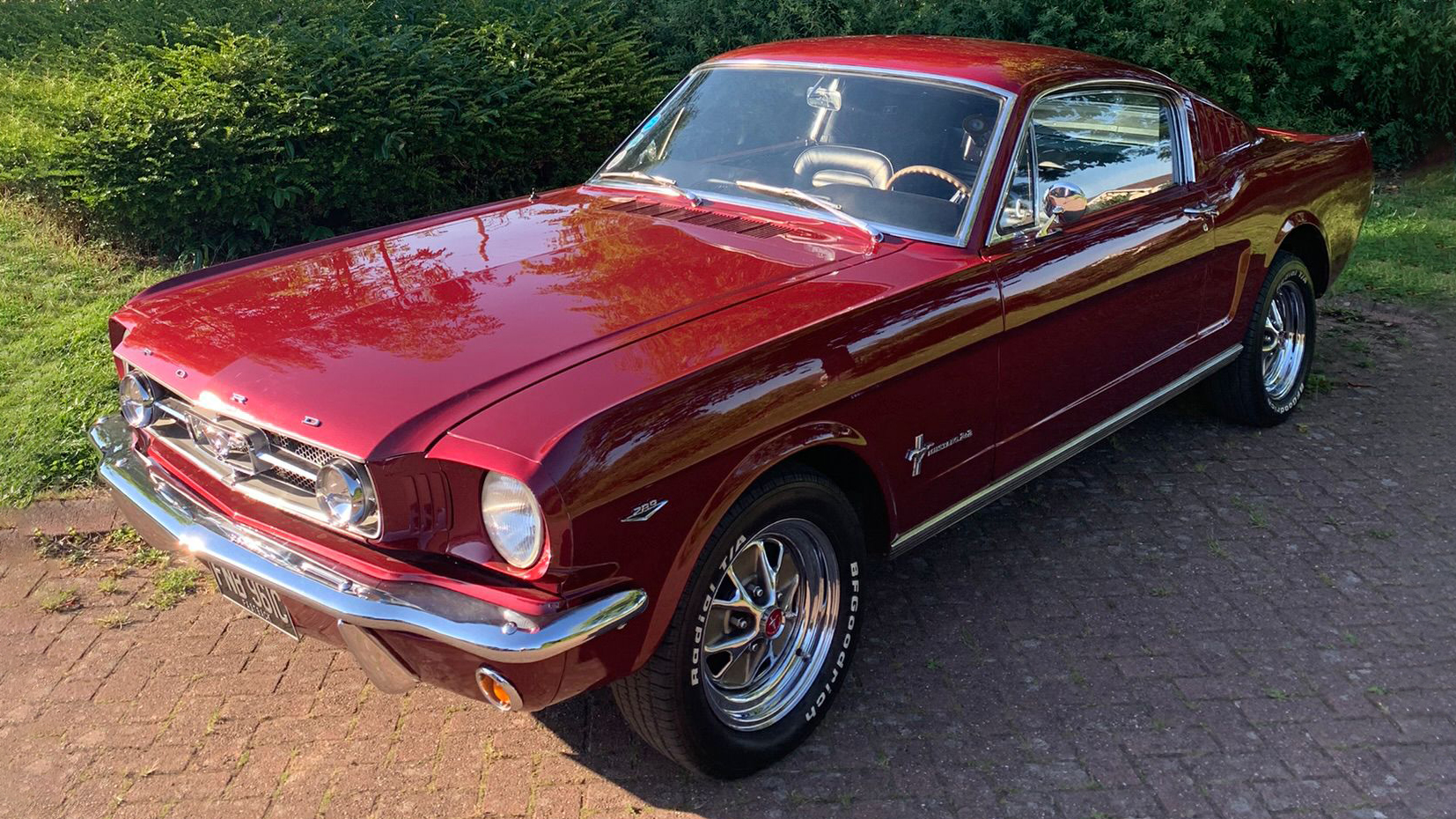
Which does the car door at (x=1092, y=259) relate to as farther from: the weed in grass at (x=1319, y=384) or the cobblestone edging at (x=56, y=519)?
the cobblestone edging at (x=56, y=519)

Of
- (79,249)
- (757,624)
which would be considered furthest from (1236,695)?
(79,249)

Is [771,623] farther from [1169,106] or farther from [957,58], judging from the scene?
[1169,106]

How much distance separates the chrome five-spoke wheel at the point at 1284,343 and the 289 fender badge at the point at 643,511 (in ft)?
12.4

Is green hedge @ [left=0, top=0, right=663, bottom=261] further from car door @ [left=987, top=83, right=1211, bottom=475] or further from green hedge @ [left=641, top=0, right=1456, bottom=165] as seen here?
car door @ [left=987, top=83, right=1211, bottom=475]

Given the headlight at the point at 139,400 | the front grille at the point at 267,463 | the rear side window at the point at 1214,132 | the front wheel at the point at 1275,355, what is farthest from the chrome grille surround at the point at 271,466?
the front wheel at the point at 1275,355

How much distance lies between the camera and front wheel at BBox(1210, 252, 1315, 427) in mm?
5148

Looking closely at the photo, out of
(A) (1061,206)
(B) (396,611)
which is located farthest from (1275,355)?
(B) (396,611)

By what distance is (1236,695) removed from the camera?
3.48 metres

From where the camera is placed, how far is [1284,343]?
5508 millimetres

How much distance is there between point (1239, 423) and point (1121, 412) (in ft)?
4.79

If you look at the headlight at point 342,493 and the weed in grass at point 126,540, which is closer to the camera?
the headlight at point 342,493

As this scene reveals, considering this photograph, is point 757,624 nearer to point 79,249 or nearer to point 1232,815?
point 1232,815

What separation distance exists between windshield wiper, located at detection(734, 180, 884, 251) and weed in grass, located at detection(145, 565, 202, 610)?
239cm

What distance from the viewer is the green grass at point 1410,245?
7371 mm
